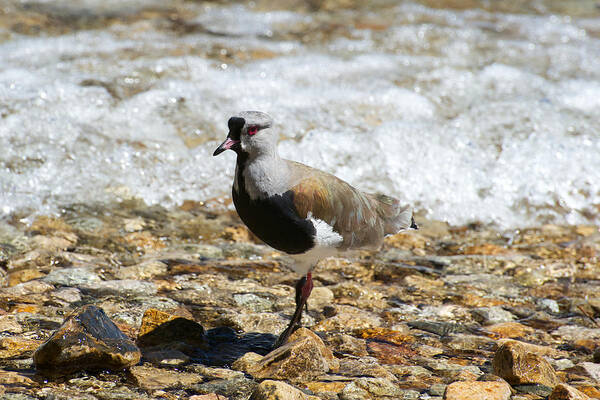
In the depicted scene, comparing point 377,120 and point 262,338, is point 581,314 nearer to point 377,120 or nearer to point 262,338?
point 262,338

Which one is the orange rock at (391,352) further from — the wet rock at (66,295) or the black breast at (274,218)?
the wet rock at (66,295)

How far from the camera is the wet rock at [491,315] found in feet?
15.6

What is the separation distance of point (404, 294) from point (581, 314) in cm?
125

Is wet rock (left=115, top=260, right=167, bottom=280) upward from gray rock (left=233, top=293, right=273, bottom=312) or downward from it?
upward

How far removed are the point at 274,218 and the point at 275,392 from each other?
111 cm

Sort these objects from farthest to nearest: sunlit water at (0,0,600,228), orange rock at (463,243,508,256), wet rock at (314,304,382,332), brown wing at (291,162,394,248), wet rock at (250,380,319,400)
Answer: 1. sunlit water at (0,0,600,228)
2. orange rock at (463,243,508,256)
3. wet rock at (314,304,382,332)
4. brown wing at (291,162,394,248)
5. wet rock at (250,380,319,400)

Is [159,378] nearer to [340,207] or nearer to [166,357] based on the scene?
[166,357]

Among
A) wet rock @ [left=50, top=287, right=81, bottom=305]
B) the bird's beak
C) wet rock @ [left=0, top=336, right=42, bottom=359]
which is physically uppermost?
the bird's beak

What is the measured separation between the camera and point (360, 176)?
24.5 ft

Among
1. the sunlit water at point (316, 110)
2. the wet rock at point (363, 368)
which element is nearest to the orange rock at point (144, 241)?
the sunlit water at point (316, 110)

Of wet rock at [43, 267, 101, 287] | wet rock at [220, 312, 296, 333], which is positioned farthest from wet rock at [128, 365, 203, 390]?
wet rock at [43, 267, 101, 287]

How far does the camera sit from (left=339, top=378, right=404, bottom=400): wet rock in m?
3.51

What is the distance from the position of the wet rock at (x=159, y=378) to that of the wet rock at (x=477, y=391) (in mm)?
1285

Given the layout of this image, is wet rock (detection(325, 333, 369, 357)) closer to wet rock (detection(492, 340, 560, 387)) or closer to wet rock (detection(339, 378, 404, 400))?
wet rock (detection(339, 378, 404, 400))
